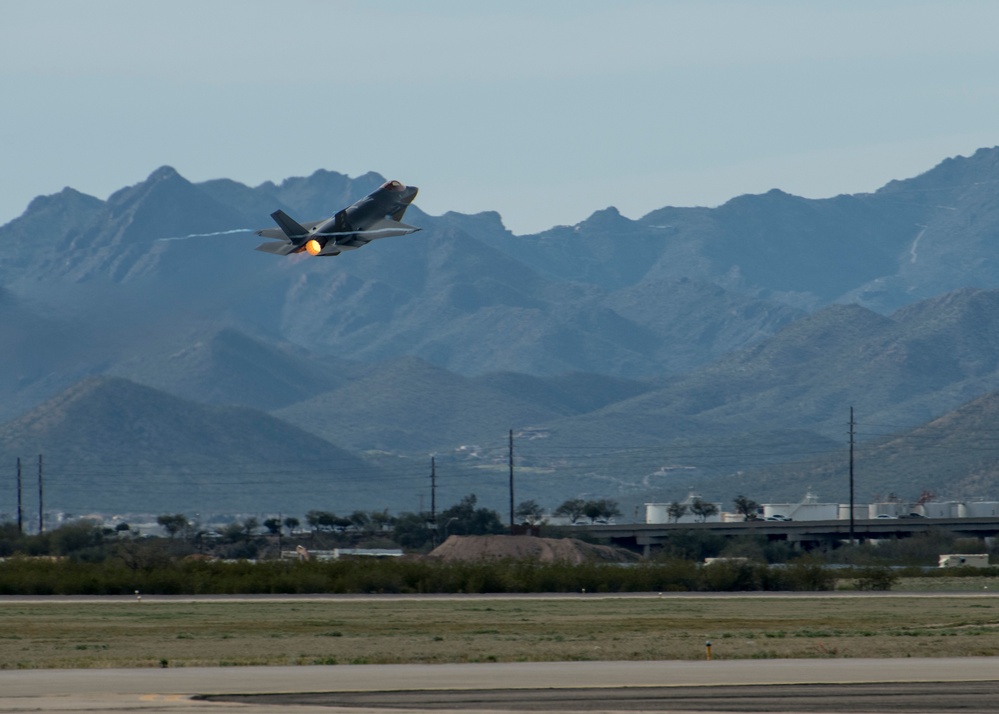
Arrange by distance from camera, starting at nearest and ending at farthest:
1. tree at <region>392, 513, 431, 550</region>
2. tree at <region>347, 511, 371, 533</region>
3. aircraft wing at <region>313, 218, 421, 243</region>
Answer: aircraft wing at <region>313, 218, 421, 243</region> < tree at <region>392, 513, 431, 550</region> < tree at <region>347, 511, 371, 533</region>

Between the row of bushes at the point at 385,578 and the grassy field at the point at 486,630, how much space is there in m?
6.87

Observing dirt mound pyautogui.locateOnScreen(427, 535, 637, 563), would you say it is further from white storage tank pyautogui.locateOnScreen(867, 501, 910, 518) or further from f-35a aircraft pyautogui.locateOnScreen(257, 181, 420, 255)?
white storage tank pyautogui.locateOnScreen(867, 501, 910, 518)

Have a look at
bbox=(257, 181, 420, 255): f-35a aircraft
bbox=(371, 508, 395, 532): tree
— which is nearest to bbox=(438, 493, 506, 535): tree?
bbox=(371, 508, 395, 532): tree

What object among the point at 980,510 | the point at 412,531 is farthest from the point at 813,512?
the point at 412,531

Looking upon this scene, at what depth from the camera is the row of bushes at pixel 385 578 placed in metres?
74.1

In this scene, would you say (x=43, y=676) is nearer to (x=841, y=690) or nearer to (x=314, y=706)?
(x=314, y=706)

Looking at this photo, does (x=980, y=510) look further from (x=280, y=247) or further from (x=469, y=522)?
(x=280, y=247)

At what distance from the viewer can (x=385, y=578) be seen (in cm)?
7538

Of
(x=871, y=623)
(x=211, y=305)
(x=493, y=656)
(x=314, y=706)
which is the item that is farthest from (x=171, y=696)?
(x=211, y=305)

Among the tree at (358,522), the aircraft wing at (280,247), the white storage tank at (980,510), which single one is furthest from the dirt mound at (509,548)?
the white storage tank at (980,510)

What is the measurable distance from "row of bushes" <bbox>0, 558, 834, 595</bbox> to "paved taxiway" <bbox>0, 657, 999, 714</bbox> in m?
37.2

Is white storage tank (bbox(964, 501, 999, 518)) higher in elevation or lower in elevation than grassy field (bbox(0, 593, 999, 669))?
higher

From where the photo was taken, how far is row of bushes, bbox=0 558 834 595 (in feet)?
243

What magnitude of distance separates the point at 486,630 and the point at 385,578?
79.7 feet
